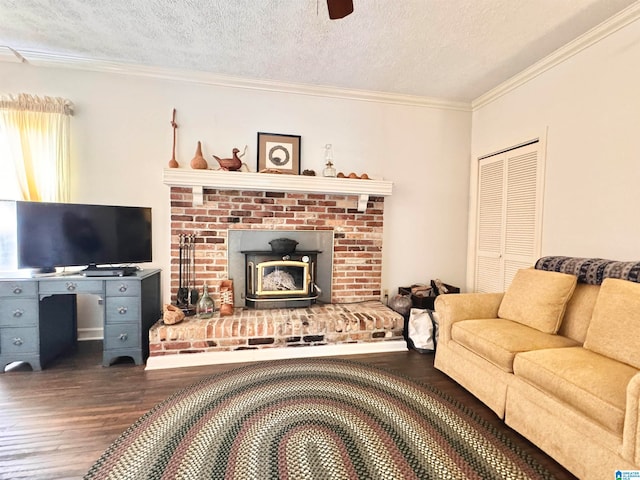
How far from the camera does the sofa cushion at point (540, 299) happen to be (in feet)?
6.40

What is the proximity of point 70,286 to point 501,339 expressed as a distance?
10.4ft

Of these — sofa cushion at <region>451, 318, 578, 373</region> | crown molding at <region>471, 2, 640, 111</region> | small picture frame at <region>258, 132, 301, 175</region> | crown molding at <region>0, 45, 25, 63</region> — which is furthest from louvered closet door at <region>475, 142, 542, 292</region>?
crown molding at <region>0, 45, 25, 63</region>

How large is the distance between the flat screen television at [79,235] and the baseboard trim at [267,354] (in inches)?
38.4

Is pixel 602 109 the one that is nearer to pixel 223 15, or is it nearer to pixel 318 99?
pixel 318 99

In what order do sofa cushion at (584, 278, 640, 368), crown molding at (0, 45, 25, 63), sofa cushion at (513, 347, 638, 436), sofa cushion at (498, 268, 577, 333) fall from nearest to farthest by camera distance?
sofa cushion at (513, 347, 638, 436), sofa cushion at (584, 278, 640, 368), sofa cushion at (498, 268, 577, 333), crown molding at (0, 45, 25, 63)

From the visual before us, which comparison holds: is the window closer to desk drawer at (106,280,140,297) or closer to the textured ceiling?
the textured ceiling

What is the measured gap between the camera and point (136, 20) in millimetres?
2129

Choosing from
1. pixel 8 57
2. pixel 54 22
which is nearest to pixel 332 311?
pixel 54 22

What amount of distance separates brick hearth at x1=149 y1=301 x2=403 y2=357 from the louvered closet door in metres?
1.27

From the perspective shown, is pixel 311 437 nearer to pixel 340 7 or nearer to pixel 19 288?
pixel 340 7

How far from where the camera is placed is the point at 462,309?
228cm

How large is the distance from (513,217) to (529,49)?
4.82 ft

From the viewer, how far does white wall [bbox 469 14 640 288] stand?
6.60ft

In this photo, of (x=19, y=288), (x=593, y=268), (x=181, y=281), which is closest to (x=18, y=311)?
(x=19, y=288)
